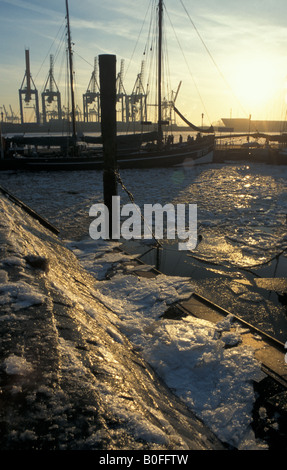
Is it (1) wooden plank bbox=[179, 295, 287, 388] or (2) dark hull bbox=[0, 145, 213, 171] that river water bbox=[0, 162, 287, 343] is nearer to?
(1) wooden plank bbox=[179, 295, 287, 388]

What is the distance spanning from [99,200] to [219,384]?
10178 millimetres

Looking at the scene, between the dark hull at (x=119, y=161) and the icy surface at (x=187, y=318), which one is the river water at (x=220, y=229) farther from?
the dark hull at (x=119, y=161)

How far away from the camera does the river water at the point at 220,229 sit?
16.0ft

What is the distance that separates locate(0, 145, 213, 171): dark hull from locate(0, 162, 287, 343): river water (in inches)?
159

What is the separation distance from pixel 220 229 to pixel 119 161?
16421 mm

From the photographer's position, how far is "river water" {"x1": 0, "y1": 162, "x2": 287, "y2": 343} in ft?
16.0

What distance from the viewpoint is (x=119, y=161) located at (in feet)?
77.0

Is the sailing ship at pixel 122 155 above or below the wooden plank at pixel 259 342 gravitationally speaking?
above

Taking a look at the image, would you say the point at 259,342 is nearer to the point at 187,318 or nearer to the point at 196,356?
the point at 196,356

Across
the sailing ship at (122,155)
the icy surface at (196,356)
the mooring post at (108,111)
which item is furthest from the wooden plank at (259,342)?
the sailing ship at (122,155)

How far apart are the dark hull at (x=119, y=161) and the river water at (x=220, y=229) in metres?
4.04

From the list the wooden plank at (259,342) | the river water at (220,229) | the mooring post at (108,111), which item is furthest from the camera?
the mooring post at (108,111)

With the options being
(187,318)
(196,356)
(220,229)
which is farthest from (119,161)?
(196,356)

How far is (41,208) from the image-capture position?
10758 mm
